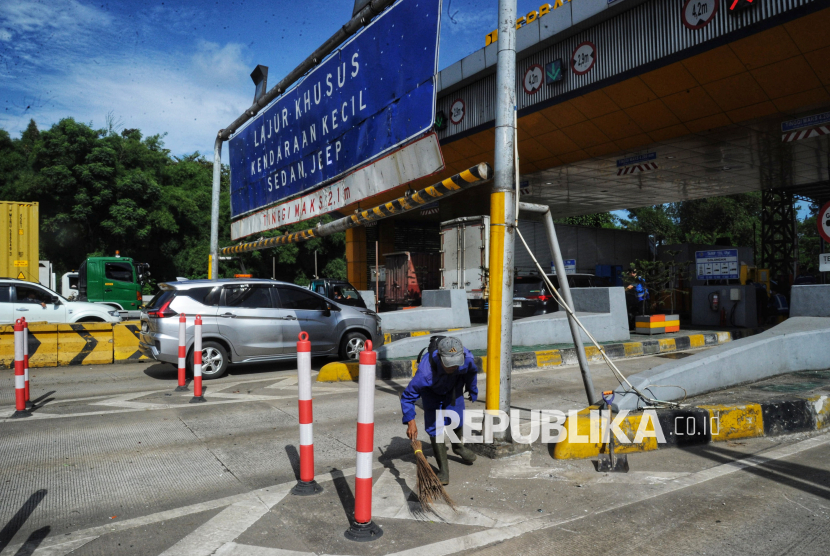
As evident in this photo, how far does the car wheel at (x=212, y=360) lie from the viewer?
9359 millimetres

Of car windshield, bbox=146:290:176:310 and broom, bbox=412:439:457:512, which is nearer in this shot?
broom, bbox=412:439:457:512

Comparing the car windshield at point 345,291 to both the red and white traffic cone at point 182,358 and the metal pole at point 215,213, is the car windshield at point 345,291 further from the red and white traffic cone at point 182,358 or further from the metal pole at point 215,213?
the red and white traffic cone at point 182,358

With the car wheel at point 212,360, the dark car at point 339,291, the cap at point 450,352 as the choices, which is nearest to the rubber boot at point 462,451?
the cap at point 450,352

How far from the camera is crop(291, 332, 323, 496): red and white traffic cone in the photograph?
165 inches

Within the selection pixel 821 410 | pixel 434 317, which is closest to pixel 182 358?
pixel 434 317

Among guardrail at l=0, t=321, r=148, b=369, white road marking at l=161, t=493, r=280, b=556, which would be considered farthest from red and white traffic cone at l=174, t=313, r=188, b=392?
white road marking at l=161, t=493, r=280, b=556

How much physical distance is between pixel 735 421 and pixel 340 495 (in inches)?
168

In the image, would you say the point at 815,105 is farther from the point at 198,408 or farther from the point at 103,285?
the point at 103,285

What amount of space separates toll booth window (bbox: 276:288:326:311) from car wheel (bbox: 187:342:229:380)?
1343 mm

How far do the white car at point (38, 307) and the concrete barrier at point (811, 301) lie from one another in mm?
14865

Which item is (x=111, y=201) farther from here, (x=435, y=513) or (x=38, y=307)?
(x=435, y=513)

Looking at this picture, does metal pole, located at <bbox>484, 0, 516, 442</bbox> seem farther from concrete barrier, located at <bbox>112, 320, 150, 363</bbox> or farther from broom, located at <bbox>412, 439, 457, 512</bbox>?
concrete barrier, located at <bbox>112, 320, 150, 363</bbox>

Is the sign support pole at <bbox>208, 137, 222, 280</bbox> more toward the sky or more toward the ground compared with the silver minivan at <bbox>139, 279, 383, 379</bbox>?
more toward the sky

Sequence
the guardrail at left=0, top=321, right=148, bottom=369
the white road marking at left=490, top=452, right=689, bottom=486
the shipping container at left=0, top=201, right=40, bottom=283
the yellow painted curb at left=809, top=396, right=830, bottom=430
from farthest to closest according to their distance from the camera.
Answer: the shipping container at left=0, top=201, right=40, bottom=283
the guardrail at left=0, top=321, right=148, bottom=369
the yellow painted curb at left=809, top=396, right=830, bottom=430
the white road marking at left=490, top=452, right=689, bottom=486
